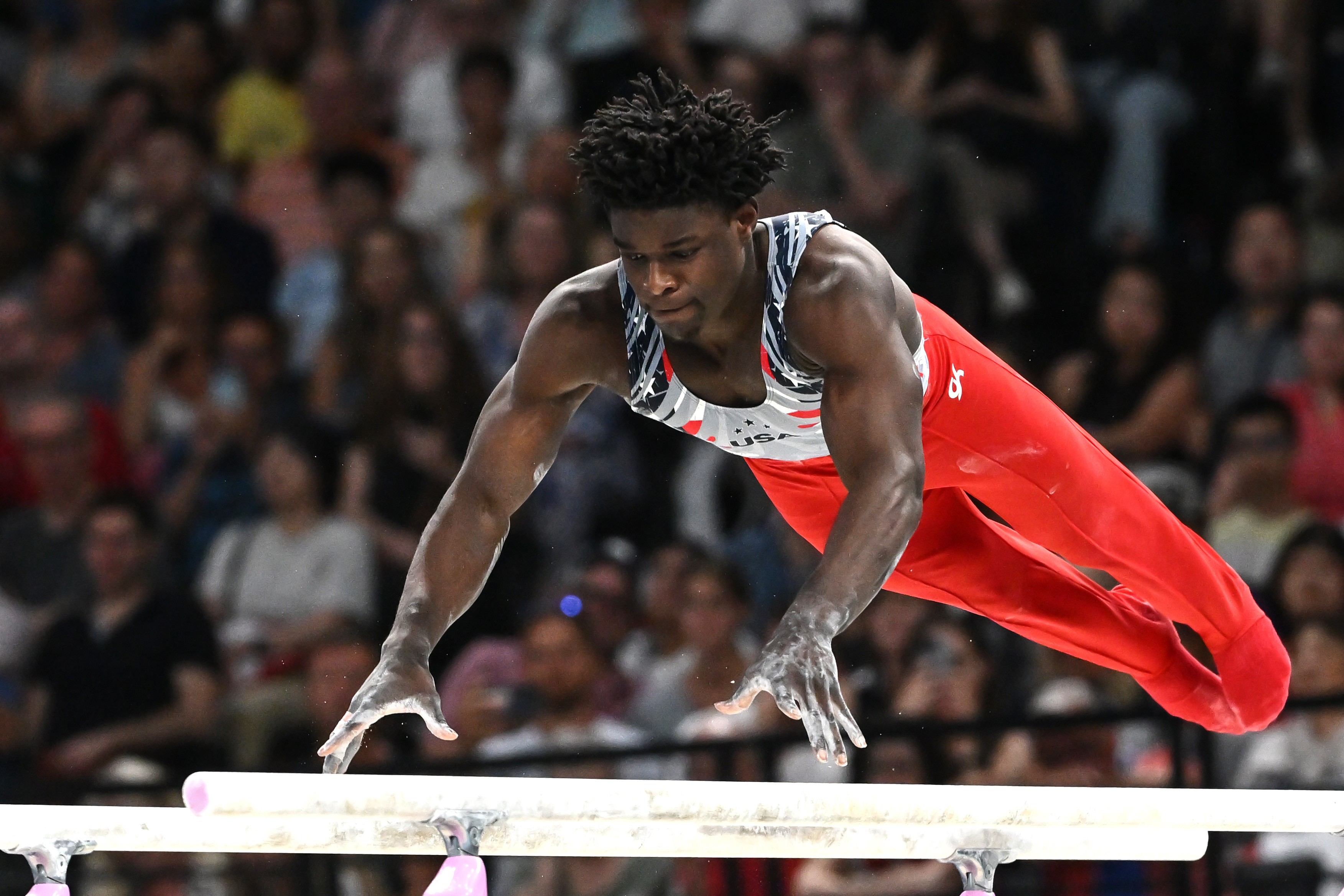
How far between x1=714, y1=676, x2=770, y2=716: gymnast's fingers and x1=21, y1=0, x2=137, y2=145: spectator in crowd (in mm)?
6444

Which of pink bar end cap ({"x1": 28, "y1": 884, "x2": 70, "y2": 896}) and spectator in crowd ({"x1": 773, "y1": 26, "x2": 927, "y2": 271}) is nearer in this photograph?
pink bar end cap ({"x1": 28, "y1": 884, "x2": 70, "y2": 896})

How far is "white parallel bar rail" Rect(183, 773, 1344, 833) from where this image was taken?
2059 millimetres

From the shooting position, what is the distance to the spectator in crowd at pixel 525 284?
646 cm

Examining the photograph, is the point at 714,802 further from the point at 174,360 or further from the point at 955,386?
the point at 174,360

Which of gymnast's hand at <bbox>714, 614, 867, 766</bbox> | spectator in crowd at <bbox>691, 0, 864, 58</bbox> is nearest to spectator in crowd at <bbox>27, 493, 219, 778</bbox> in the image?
spectator in crowd at <bbox>691, 0, 864, 58</bbox>

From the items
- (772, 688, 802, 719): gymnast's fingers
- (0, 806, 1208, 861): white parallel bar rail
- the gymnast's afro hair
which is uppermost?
the gymnast's afro hair

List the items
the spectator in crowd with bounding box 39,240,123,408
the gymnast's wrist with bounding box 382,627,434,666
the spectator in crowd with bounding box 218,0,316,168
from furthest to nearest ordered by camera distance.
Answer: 1. the spectator in crowd with bounding box 218,0,316,168
2. the spectator in crowd with bounding box 39,240,123,408
3. the gymnast's wrist with bounding box 382,627,434,666

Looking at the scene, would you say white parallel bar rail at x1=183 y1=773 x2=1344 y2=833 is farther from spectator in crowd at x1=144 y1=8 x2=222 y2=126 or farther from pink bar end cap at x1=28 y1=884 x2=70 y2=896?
spectator in crowd at x1=144 y1=8 x2=222 y2=126

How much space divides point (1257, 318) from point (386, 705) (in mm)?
4131

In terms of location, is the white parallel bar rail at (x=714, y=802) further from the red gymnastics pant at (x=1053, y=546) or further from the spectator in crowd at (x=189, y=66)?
the spectator in crowd at (x=189, y=66)

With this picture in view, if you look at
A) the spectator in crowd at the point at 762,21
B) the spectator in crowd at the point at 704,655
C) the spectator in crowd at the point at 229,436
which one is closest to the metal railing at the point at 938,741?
the spectator in crowd at the point at 704,655

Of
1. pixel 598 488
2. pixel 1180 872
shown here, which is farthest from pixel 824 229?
pixel 598 488

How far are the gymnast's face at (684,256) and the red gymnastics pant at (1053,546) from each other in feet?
1.89

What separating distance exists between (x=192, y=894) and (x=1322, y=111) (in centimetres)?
495
